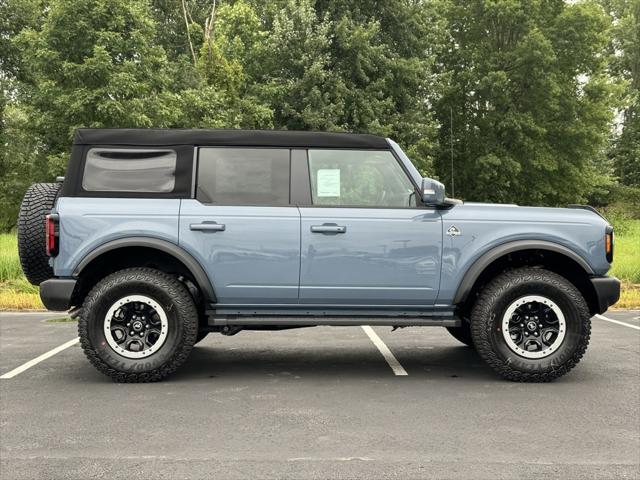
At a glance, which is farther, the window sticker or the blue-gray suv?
the window sticker

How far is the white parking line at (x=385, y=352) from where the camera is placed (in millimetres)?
6293

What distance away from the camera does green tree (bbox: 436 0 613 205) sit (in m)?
35.8

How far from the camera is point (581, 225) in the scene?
5.92 meters

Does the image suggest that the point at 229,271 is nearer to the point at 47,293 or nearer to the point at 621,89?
the point at 47,293

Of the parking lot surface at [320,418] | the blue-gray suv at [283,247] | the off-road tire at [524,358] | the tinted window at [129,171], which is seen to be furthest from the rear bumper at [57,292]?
the off-road tire at [524,358]

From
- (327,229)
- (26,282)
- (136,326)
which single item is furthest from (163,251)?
(26,282)

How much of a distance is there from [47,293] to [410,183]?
3.11 metres

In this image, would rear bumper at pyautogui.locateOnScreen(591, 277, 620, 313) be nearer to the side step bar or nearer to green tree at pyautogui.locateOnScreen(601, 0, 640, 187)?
the side step bar

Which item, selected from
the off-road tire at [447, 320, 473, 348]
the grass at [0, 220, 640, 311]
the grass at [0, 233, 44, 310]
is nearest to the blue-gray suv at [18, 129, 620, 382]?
the off-road tire at [447, 320, 473, 348]

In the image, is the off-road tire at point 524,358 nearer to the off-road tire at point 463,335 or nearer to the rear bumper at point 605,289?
the rear bumper at point 605,289

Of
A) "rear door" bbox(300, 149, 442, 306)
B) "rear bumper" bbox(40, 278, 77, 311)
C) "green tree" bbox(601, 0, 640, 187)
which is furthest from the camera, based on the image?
"green tree" bbox(601, 0, 640, 187)

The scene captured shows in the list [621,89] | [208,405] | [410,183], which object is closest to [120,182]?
[208,405]

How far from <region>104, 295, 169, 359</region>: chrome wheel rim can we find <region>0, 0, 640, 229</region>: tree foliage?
18610 mm

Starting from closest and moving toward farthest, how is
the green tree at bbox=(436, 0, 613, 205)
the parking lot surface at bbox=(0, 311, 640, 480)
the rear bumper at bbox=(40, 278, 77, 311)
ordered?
the parking lot surface at bbox=(0, 311, 640, 480) → the rear bumper at bbox=(40, 278, 77, 311) → the green tree at bbox=(436, 0, 613, 205)
